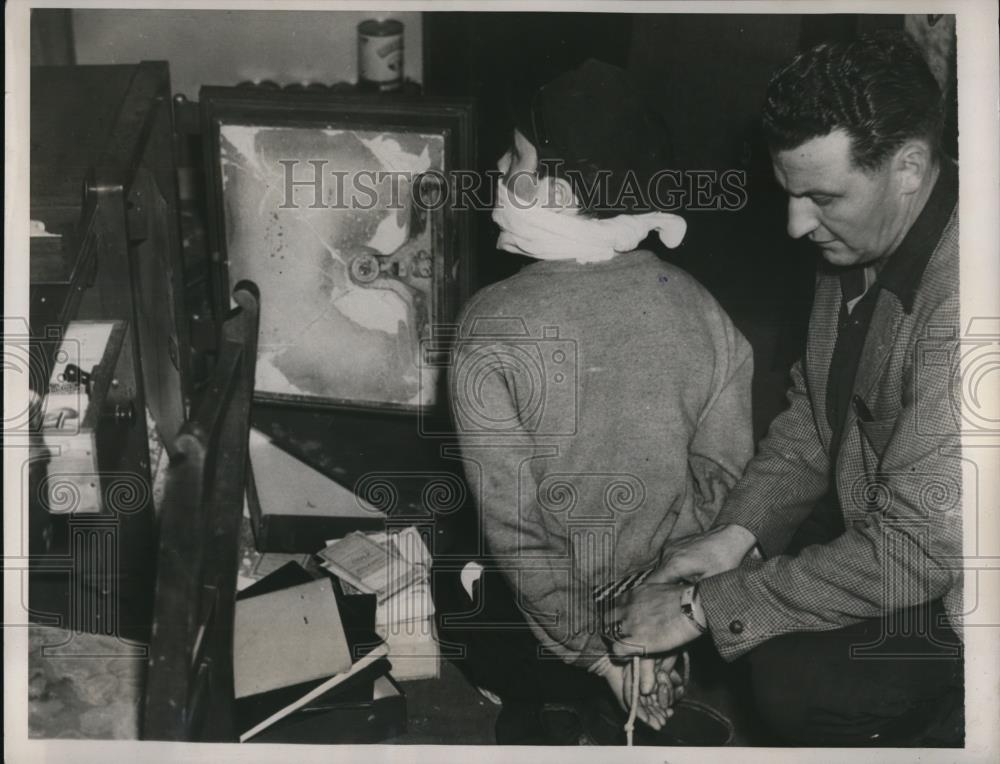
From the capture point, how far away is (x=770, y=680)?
1368 mm

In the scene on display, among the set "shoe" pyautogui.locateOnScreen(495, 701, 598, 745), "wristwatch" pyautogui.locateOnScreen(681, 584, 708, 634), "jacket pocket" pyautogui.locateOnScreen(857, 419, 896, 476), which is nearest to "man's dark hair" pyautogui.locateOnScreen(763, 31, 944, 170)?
"jacket pocket" pyautogui.locateOnScreen(857, 419, 896, 476)

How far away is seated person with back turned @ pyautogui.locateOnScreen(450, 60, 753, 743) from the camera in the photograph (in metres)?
1.33

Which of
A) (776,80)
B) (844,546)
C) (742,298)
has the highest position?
(776,80)

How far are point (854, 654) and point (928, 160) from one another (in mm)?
625

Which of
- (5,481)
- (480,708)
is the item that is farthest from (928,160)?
(5,481)

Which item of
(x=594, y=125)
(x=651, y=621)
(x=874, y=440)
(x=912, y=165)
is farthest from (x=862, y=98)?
(x=651, y=621)

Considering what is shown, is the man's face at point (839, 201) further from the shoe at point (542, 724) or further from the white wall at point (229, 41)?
the shoe at point (542, 724)

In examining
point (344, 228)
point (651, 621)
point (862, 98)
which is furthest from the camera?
point (344, 228)

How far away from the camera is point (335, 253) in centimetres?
151

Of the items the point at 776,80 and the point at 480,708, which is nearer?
the point at 776,80

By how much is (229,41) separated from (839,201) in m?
0.82

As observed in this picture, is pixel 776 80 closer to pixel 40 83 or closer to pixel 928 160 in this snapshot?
pixel 928 160

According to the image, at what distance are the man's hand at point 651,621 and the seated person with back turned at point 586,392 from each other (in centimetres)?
2

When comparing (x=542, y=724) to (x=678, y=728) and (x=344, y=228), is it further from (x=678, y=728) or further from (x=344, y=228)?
(x=344, y=228)
